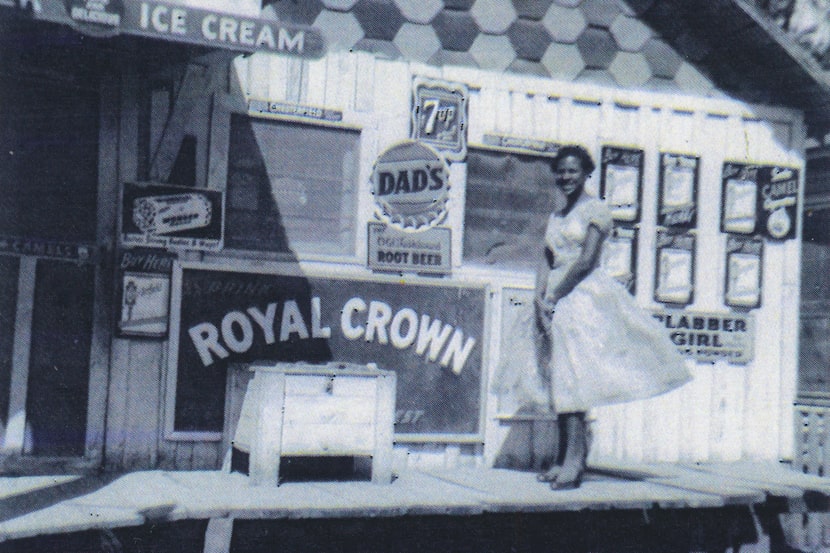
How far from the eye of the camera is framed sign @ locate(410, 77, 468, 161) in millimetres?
7711

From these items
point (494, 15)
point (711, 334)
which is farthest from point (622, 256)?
point (494, 15)

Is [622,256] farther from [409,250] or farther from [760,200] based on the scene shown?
[409,250]

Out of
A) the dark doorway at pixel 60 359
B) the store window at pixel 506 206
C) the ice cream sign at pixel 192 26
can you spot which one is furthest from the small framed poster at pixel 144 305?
the store window at pixel 506 206

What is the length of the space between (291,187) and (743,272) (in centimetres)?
387

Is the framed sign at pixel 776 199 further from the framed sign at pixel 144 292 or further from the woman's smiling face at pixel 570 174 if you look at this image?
the framed sign at pixel 144 292

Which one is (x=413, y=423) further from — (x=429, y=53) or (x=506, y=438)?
(x=429, y=53)

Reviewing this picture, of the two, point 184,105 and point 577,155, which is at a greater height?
point 184,105

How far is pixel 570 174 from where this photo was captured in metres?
6.71

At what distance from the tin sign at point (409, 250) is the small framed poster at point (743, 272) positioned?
2503 mm

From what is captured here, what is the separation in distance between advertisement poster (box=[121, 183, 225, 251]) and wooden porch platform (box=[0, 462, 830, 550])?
1512 mm

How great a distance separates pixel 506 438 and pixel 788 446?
2.58m

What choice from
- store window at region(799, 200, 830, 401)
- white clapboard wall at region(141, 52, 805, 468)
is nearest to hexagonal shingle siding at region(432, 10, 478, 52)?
white clapboard wall at region(141, 52, 805, 468)

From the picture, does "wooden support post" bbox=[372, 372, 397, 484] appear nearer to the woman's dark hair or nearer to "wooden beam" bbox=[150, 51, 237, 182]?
the woman's dark hair

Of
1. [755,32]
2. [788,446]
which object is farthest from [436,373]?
[755,32]
